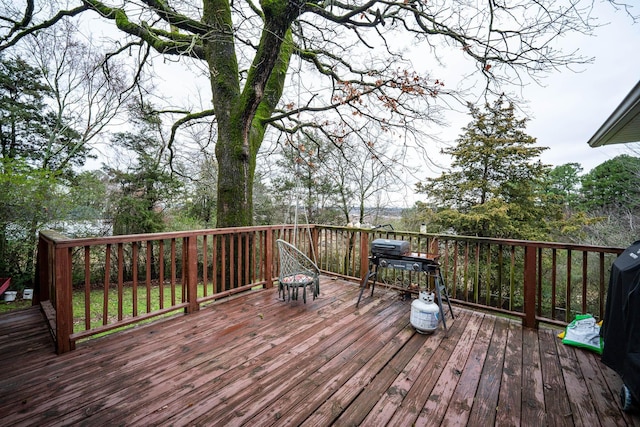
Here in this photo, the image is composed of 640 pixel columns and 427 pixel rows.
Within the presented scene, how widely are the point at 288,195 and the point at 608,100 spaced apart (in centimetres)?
1004

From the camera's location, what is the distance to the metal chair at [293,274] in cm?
352

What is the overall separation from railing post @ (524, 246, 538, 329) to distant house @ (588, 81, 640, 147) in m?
1.37

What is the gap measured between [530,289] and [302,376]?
273 centimetres

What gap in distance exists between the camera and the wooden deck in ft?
5.35

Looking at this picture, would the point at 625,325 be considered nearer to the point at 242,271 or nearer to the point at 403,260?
the point at 403,260

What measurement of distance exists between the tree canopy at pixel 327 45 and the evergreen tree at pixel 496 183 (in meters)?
4.71

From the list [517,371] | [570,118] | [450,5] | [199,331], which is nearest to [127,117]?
[199,331]

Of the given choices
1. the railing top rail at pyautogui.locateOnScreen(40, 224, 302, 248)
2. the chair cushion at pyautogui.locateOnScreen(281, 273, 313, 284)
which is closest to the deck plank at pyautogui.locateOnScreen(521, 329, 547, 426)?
the chair cushion at pyautogui.locateOnScreen(281, 273, 313, 284)

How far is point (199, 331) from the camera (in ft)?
9.00

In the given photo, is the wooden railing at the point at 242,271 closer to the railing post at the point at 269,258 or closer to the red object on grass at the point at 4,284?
the railing post at the point at 269,258

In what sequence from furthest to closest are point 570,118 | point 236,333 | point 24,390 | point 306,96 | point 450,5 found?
point 570,118
point 306,96
point 450,5
point 236,333
point 24,390

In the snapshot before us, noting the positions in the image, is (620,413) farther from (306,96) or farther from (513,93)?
(306,96)

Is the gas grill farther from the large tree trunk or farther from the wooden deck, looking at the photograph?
the large tree trunk

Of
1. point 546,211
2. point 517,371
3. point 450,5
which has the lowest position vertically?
point 517,371
